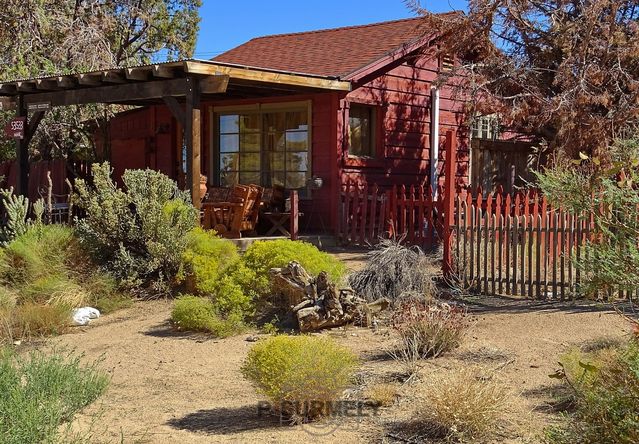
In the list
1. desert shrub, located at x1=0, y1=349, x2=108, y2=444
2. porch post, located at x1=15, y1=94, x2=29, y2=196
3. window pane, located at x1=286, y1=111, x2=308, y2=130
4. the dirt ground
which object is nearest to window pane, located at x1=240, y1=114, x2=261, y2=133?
window pane, located at x1=286, y1=111, x2=308, y2=130

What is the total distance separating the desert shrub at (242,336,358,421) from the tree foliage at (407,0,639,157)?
8.96m

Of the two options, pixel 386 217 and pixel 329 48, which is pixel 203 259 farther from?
pixel 329 48

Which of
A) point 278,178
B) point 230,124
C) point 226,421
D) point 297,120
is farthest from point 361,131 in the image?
point 226,421

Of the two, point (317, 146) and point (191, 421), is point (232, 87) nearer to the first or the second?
point (317, 146)

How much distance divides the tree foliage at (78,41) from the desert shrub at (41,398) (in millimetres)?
15280

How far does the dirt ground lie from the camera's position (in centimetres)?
515

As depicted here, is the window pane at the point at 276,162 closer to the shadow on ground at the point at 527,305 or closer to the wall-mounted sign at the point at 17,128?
the wall-mounted sign at the point at 17,128

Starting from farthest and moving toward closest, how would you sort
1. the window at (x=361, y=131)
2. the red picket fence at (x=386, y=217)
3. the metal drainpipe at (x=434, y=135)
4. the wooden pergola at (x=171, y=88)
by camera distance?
the metal drainpipe at (x=434, y=135) < the window at (x=361, y=131) < the red picket fence at (x=386, y=217) < the wooden pergola at (x=171, y=88)

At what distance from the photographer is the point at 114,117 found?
19375mm

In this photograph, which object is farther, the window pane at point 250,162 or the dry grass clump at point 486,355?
the window pane at point 250,162

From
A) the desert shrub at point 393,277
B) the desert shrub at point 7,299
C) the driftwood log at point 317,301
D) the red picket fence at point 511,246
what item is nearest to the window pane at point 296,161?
the red picket fence at point 511,246

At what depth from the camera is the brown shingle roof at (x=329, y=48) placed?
15.3m

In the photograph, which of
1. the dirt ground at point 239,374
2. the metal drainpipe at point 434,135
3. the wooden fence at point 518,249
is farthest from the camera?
the metal drainpipe at point 434,135

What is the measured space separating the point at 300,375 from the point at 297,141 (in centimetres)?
1056
